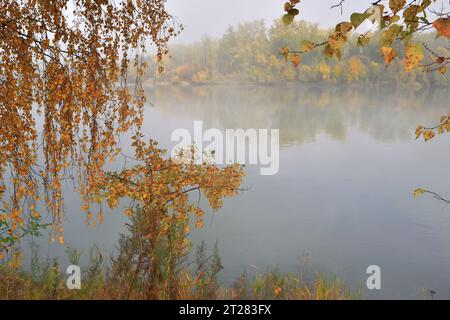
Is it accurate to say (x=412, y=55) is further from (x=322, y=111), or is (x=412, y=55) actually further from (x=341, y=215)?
(x=322, y=111)

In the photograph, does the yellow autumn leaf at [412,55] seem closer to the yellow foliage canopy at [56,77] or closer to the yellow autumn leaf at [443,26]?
the yellow autumn leaf at [443,26]

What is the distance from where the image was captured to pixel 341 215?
17469 mm

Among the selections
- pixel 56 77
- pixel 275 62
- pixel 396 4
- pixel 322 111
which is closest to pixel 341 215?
pixel 56 77

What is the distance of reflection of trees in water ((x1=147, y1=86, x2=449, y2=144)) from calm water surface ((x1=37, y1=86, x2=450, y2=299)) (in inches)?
32.4

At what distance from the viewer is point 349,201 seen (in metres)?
19.2

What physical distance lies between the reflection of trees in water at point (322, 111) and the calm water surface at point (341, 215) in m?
0.82

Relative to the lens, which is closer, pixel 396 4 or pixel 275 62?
pixel 396 4

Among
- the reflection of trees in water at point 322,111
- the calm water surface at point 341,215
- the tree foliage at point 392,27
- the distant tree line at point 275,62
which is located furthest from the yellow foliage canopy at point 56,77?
the distant tree line at point 275,62

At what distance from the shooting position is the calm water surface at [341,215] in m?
12.7

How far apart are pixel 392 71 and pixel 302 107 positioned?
29.1 m

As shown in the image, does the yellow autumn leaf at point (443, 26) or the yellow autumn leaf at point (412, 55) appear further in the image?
the yellow autumn leaf at point (412, 55)

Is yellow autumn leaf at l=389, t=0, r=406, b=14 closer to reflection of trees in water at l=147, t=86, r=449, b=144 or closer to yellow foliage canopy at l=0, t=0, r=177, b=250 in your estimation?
yellow foliage canopy at l=0, t=0, r=177, b=250

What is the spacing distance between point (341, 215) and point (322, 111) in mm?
38350

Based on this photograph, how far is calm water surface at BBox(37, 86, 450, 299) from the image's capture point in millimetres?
12672
